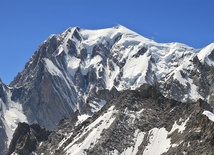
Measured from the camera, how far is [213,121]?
655 ft

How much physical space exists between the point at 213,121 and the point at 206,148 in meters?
12.0

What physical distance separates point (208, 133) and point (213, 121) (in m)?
5.14

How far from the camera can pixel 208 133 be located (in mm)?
197125

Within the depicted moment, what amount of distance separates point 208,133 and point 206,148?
7.04 meters

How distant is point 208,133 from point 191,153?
8.97 meters

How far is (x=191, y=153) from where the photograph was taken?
642ft

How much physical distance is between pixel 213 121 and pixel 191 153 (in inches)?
543

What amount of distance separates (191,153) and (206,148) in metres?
6.22

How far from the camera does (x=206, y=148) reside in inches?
7554
